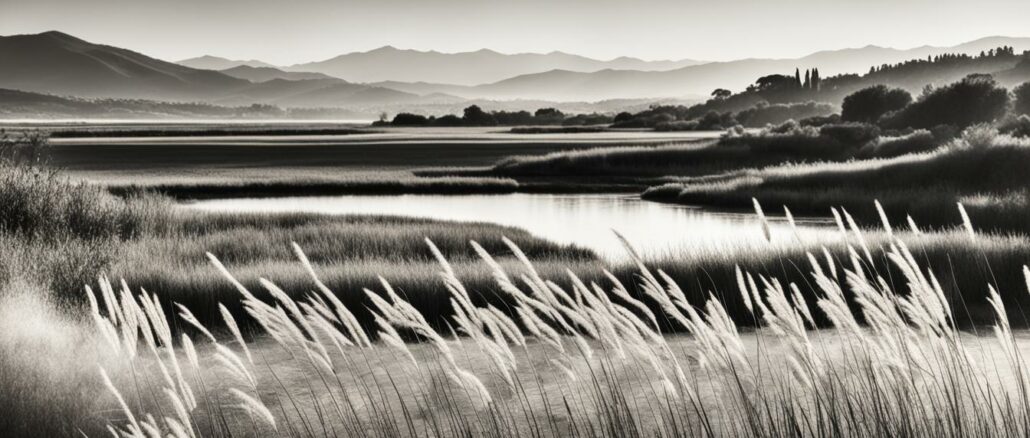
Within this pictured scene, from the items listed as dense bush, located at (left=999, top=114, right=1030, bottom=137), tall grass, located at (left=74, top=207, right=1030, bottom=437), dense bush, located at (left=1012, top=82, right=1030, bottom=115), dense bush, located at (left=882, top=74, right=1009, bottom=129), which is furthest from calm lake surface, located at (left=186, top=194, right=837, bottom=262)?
dense bush, located at (left=1012, top=82, right=1030, bottom=115)

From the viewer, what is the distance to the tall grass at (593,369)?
4297 millimetres

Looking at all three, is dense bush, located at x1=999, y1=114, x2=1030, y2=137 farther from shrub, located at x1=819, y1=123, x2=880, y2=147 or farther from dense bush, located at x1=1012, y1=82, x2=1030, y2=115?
dense bush, located at x1=1012, y1=82, x2=1030, y2=115

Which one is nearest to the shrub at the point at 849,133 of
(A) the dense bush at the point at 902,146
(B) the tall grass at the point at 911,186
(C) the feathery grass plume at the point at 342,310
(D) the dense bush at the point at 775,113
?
(A) the dense bush at the point at 902,146

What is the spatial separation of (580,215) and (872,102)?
5656 centimetres

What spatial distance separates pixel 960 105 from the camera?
6750cm

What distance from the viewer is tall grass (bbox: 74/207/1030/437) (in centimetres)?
430

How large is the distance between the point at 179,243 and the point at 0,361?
12.6m

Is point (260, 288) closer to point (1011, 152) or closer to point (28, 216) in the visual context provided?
point (28, 216)

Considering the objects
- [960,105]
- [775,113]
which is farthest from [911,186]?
[775,113]

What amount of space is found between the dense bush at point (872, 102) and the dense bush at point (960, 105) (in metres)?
9.05

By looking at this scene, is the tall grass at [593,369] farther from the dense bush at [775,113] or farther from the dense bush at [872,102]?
the dense bush at [775,113]

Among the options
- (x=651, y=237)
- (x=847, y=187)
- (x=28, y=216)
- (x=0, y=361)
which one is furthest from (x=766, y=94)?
(x=0, y=361)

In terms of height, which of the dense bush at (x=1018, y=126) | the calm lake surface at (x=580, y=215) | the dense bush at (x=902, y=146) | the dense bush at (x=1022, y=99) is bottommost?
the calm lake surface at (x=580, y=215)

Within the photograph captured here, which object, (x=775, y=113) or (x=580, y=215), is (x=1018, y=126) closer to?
(x=580, y=215)
